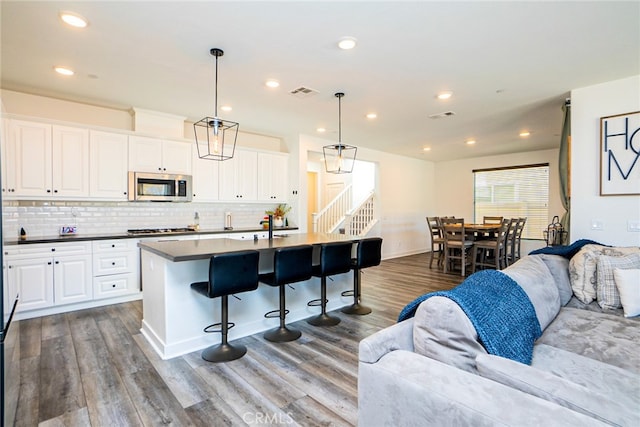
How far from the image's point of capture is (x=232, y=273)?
2.70 metres

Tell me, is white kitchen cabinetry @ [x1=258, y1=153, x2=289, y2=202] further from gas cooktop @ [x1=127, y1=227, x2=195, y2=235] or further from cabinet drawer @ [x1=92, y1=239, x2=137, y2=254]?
cabinet drawer @ [x1=92, y1=239, x2=137, y2=254]

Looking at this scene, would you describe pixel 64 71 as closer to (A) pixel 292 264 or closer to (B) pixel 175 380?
(A) pixel 292 264

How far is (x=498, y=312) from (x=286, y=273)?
6.07 ft

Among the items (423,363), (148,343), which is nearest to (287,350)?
(148,343)

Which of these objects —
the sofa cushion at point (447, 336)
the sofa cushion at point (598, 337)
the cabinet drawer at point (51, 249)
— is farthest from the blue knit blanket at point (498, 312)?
the cabinet drawer at point (51, 249)

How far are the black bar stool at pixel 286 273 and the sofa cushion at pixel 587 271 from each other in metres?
2.39

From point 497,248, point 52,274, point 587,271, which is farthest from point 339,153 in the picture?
point 497,248

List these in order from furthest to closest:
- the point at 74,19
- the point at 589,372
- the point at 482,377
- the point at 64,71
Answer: the point at 64,71
the point at 74,19
the point at 589,372
the point at 482,377

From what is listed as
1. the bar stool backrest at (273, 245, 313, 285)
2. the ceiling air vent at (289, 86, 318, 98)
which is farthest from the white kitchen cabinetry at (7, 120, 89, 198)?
the bar stool backrest at (273, 245, 313, 285)

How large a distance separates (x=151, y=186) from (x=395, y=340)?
4.42m

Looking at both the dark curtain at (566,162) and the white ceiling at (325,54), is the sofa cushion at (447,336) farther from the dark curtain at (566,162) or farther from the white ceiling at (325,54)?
the dark curtain at (566,162)

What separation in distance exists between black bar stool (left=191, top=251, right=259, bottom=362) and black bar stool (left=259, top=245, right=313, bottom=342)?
26 centimetres

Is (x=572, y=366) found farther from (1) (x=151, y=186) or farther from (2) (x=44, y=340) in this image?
(1) (x=151, y=186)

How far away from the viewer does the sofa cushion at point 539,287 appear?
230 centimetres
